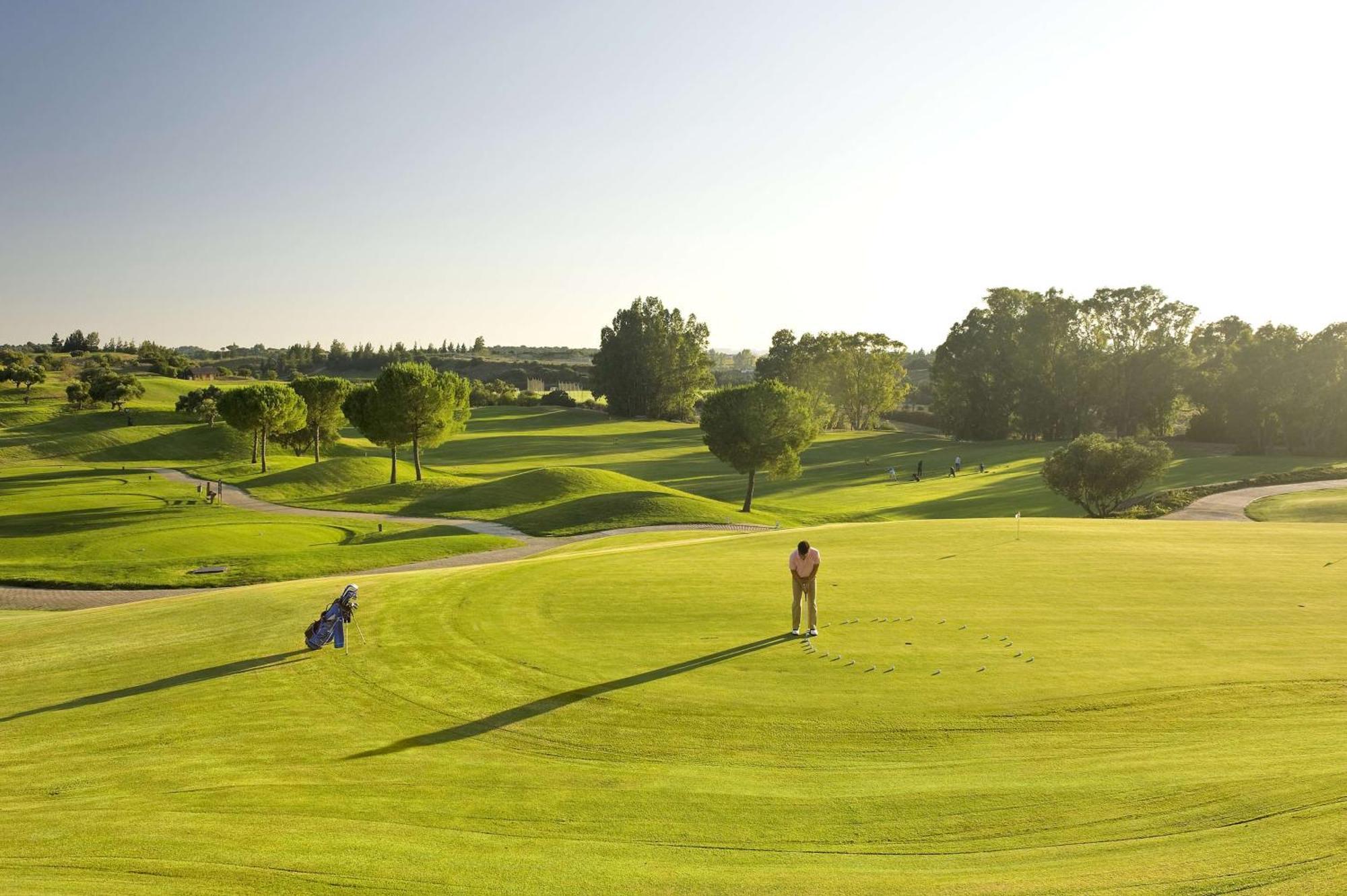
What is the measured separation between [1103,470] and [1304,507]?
37.7 feet

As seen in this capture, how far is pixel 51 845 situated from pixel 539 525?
4317 centimetres

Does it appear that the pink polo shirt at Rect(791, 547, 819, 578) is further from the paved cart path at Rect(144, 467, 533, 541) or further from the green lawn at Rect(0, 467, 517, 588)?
the paved cart path at Rect(144, 467, 533, 541)

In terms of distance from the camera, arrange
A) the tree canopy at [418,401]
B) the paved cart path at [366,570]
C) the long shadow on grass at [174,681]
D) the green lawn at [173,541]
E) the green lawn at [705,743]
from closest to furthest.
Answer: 1. the green lawn at [705,743]
2. the long shadow on grass at [174,681]
3. the paved cart path at [366,570]
4. the green lawn at [173,541]
5. the tree canopy at [418,401]

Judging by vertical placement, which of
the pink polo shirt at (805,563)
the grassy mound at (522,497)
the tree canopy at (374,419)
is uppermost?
the tree canopy at (374,419)

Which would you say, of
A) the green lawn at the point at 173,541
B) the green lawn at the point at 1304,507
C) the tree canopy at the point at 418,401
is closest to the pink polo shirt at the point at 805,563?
the green lawn at the point at 173,541

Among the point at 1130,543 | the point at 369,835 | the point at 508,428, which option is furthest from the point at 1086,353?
the point at 369,835

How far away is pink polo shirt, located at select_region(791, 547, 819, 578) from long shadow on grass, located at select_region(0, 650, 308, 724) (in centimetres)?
1113

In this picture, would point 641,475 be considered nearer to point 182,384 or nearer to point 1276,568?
point 1276,568

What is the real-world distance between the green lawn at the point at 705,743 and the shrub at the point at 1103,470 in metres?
36.3

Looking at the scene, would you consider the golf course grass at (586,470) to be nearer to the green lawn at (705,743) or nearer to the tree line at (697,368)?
the tree line at (697,368)

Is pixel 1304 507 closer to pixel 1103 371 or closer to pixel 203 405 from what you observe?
pixel 1103 371

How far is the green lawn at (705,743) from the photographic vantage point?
890 cm

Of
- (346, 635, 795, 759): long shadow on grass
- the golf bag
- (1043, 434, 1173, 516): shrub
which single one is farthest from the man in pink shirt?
(1043, 434, 1173, 516): shrub

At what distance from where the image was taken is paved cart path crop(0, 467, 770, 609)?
32688mm
